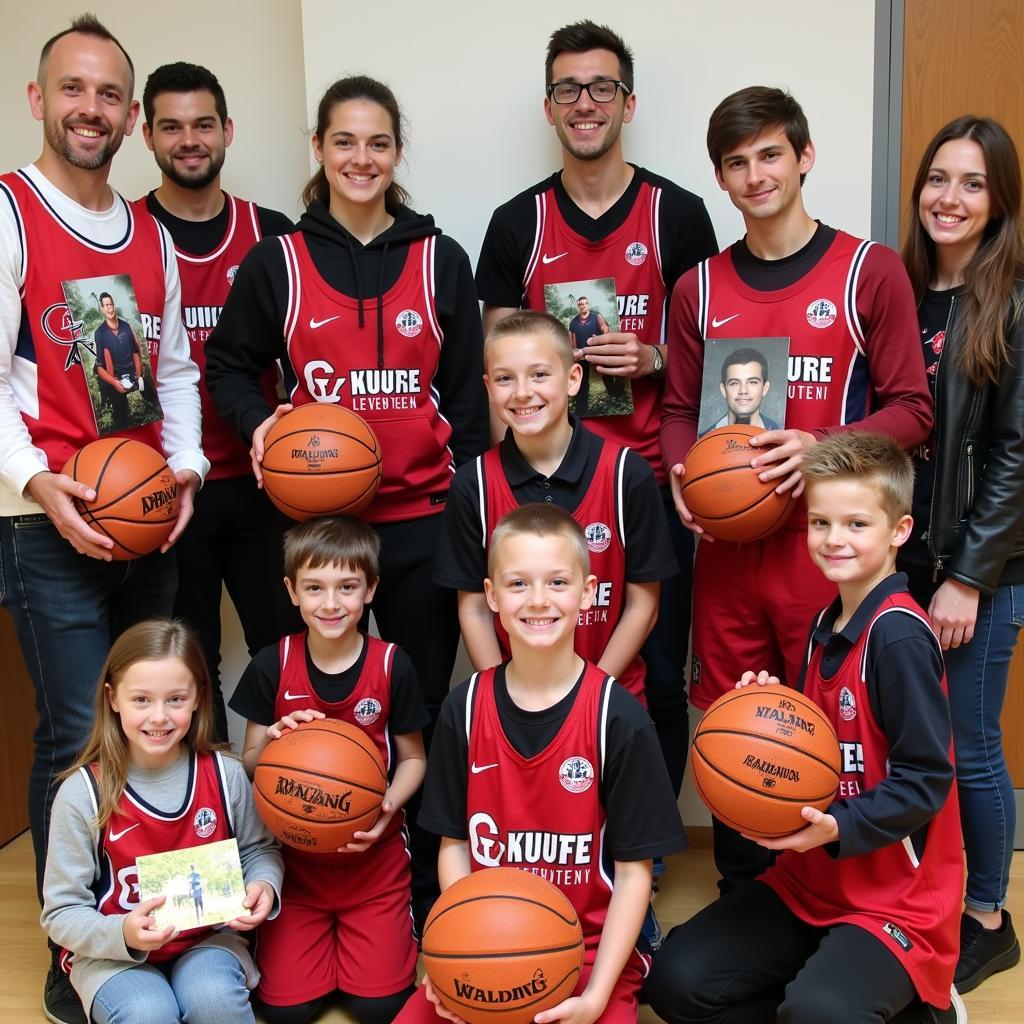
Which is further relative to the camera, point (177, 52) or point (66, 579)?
point (177, 52)

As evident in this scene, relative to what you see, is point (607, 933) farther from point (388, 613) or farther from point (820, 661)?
point (388, 613)

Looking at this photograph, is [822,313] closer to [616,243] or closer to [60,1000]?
[616,243]

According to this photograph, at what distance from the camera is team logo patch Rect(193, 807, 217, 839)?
2.31m

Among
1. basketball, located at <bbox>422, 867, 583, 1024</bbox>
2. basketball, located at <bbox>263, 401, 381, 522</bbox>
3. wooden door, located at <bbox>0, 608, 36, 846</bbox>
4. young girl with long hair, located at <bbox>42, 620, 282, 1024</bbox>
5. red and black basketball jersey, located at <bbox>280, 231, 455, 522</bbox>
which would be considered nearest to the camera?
basketball, located at <bbox>422, 867, 583, 1024</bbox>

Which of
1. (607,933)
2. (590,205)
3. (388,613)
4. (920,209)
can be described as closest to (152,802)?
(388,613)

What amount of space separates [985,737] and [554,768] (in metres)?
1.21

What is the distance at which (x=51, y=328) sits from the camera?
7.83 ft

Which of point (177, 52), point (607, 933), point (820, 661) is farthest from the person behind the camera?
point (177, 52)

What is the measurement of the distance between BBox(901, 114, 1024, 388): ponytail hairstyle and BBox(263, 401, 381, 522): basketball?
57.5 inches

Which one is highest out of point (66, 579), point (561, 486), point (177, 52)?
point (177, 52)

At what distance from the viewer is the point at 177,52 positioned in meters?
3.50

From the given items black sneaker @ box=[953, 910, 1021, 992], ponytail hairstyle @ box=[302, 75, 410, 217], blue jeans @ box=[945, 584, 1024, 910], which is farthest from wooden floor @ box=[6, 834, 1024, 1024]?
ponytail hairstyle @ box=[302, 75, 410, 217]

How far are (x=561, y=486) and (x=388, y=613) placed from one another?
24.8 inches

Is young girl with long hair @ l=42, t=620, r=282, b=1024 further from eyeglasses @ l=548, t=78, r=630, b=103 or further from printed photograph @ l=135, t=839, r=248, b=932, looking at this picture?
eyeglasses @ l=548, t=78, r=630, b=103
